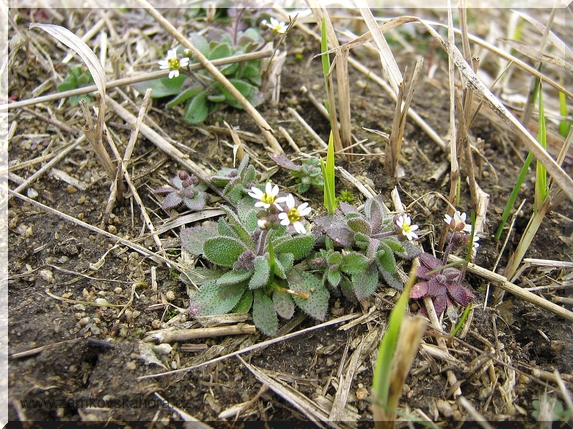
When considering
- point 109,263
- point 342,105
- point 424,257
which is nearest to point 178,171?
point 109,263

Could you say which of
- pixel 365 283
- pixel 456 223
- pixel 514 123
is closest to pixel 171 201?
pixel 365 283

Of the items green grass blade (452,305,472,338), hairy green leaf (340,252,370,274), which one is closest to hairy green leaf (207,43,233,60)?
hairy green leaf (340,252,370,274)

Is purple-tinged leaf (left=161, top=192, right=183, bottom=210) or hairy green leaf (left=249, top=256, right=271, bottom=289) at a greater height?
purple-tinged leaf (left=161, top=192, right=183, bottom=210)

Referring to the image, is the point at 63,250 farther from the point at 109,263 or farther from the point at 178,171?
the point at 178,171

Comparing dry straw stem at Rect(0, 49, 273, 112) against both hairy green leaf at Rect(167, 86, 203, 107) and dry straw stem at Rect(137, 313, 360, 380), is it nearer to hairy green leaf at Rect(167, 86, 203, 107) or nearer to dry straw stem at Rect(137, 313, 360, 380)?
hairy green leaf at Rect(167, 86, 203, 107)

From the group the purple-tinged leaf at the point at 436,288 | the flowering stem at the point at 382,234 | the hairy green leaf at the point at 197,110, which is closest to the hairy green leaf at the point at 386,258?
the flowering stem at the point at 382,234

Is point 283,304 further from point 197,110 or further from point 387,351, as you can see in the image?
point 197,110
